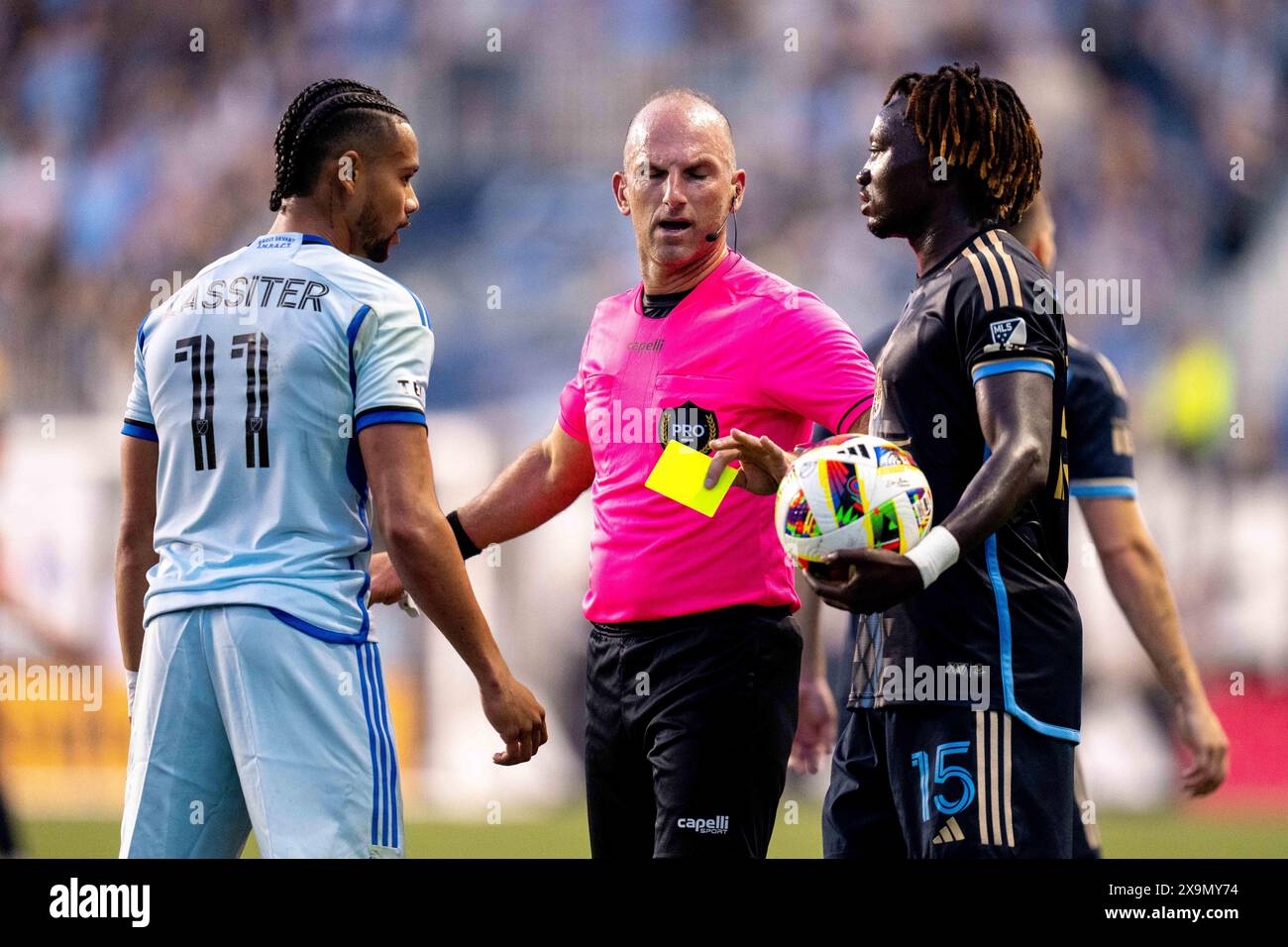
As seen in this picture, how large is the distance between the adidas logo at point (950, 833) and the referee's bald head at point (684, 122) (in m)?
1.97

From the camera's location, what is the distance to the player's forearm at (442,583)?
3605 mm

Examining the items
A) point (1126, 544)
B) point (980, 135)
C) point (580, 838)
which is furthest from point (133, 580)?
point (580, 838)

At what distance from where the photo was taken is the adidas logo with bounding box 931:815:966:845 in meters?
3.42

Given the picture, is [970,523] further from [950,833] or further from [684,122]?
[684,122]

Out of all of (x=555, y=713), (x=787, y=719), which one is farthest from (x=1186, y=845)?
(x=787, y=719)

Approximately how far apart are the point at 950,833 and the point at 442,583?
126 cm

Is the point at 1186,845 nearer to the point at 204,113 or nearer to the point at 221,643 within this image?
the point at 221,643

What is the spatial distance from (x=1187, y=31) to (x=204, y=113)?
9.02m

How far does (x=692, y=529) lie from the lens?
4137mm

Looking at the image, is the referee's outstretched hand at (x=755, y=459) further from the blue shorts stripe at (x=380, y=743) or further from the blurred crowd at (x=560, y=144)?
the blurred crowd at (x=560, y=144)

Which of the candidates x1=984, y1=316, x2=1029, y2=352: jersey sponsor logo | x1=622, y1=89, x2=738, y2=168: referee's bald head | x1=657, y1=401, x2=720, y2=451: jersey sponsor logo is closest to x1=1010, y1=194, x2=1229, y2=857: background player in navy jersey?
x1=622, y1=89, x2=738, y2=168: referee's bald head

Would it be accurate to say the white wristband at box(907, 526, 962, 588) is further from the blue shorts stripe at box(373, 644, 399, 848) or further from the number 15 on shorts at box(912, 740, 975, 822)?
the blue shorts stripe at box(373, 644, 399, 848)

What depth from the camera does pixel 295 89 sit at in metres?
14.6

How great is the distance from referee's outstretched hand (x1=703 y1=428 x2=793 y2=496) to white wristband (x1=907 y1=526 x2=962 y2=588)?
0.52m
